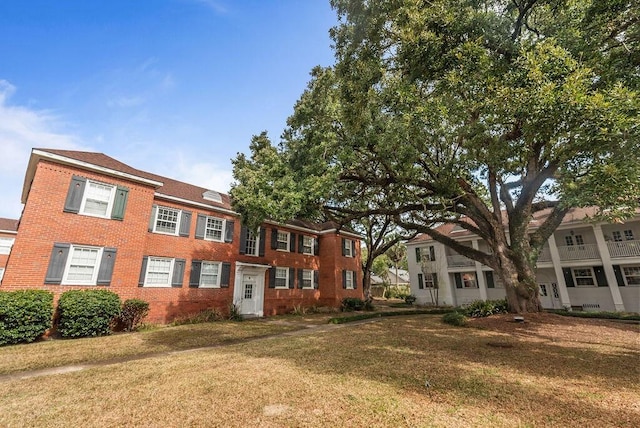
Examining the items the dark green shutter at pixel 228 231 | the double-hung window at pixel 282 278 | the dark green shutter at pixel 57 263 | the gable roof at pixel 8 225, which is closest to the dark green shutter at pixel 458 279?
the double-hung window at pixel 282 278

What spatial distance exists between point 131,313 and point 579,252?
98.3ft

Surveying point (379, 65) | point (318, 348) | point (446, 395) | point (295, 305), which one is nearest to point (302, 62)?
point (379, 65)

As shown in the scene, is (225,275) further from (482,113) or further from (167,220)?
(482,113)

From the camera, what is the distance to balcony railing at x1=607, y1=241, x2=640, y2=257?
19.8 metres

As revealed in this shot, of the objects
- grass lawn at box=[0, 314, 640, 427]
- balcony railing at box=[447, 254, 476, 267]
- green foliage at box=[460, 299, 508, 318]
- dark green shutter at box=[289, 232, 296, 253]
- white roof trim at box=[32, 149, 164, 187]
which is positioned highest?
white roof trim at box=[32, 149, 164, 187]

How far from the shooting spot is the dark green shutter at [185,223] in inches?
637

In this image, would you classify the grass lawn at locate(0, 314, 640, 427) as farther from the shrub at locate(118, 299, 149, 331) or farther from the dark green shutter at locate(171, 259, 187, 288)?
the dark green shutter at locate(171, 259, 187, 288)

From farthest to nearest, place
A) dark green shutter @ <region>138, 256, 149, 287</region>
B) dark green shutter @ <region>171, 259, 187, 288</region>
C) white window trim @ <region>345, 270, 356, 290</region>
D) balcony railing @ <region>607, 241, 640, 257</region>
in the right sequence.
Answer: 1. white window trim @ <region>345, 270, 356, 290</region>
2. balcony railing @ <region>607, 241, 640, 257</region>
3. dark green shutter @ <region>171, 259, 187, 288</region>
4. dark green shutter @ <region>138, 256, 149, 287</region>

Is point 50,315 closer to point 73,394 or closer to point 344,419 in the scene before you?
point 73,394

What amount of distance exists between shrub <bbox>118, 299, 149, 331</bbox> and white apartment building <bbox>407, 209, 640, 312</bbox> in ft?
81.3

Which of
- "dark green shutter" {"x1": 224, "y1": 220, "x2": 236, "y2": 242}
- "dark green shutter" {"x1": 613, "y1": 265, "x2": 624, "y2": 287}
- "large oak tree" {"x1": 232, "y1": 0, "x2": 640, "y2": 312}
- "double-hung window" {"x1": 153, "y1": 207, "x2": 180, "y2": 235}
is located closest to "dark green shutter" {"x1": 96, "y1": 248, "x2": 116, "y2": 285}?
"double-hung window" {"x1": 153, "y1": 207, "x2": 180, "y2": 235}

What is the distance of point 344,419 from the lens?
390 cm

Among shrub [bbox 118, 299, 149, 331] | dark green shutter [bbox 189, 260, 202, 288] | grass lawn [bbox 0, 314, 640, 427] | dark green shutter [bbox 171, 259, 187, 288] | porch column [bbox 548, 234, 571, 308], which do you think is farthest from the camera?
porch column [bbox 548, 234, 571, 308]

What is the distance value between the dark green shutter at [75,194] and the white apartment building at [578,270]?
26.9 metres
